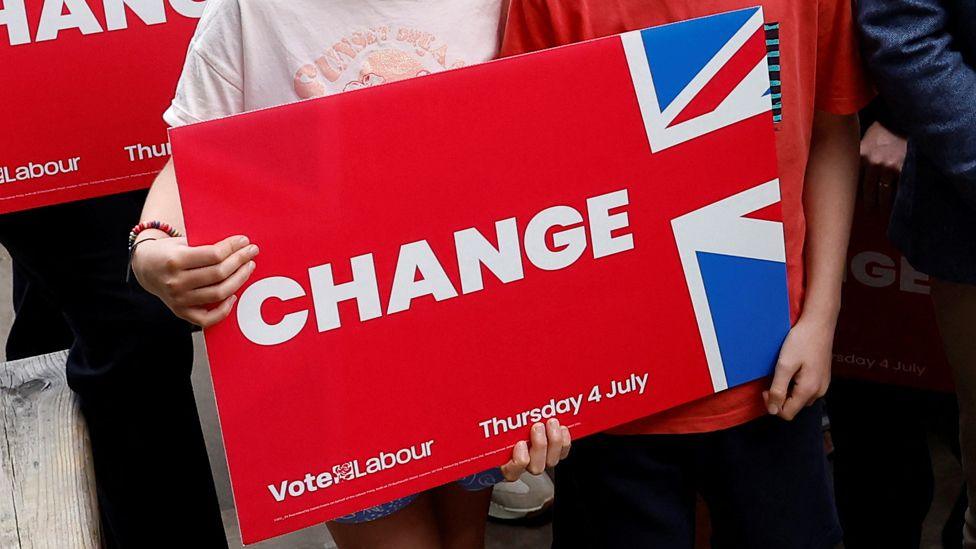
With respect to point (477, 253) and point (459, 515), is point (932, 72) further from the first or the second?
point (459, 515)

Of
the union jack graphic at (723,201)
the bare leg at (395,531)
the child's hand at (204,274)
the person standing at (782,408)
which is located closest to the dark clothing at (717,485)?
the person standing at (782,408)

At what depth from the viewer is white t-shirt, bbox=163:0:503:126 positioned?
1.15m

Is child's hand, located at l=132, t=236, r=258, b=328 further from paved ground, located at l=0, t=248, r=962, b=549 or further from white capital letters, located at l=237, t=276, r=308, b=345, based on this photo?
paved ground, located at l=0, t=248, r=962, b=549

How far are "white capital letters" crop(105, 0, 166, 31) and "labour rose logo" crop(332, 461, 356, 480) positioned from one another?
0.75 metres

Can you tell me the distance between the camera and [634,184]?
115 cm

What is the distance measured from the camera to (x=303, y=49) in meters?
1.17

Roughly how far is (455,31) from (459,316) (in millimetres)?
328

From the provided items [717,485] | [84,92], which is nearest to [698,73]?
[717,485]


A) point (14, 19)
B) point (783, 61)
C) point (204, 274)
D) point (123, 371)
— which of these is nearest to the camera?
point (204, 274)

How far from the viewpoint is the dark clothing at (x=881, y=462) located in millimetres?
1751

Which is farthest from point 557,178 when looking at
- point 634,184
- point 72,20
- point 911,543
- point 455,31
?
point 911,543

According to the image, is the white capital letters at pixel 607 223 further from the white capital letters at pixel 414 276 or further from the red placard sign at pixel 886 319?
the red placard sign at pixel 886 319

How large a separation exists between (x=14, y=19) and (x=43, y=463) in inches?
23.7

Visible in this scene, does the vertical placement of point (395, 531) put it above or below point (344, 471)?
below
